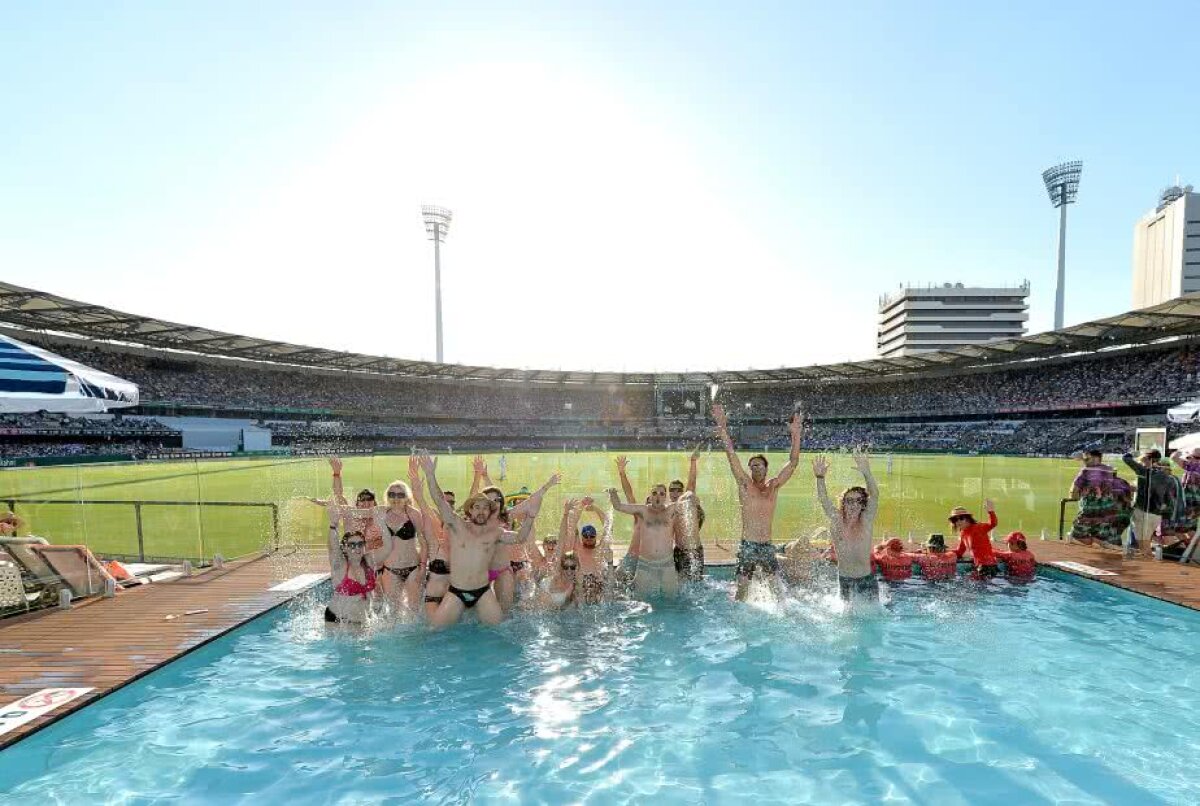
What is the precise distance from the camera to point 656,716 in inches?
204

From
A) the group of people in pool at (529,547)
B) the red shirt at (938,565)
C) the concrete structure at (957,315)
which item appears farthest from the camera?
the concrete structure at (957,315)

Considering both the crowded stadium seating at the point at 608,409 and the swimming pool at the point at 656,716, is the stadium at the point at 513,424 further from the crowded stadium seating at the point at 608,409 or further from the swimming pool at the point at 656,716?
the swimming pool at the point at 656,716

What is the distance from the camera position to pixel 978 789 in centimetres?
425

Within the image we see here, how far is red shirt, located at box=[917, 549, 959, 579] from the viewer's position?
882 centimetres

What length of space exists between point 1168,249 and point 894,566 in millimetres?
167716

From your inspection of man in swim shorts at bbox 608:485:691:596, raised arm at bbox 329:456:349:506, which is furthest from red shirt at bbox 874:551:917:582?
raised arm at bbox 329:456:349:506

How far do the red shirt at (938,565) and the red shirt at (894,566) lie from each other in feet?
1.11

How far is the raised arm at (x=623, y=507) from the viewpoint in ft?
22.3

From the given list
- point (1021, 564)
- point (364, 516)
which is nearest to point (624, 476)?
point (364, 516)

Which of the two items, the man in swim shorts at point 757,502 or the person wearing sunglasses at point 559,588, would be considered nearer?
the man in swim shorts at point 757,502

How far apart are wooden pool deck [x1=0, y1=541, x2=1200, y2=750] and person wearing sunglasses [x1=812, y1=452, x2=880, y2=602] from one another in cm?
309

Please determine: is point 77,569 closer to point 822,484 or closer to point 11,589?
point 11,589

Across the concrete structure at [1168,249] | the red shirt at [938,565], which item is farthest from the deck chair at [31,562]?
the concrete structure at [1168,249]

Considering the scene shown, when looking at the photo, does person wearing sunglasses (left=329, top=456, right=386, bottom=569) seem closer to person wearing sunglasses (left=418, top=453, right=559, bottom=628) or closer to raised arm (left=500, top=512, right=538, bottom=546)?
person wearing sunglasses (left=418, top=453, right=559, bottom=628)
